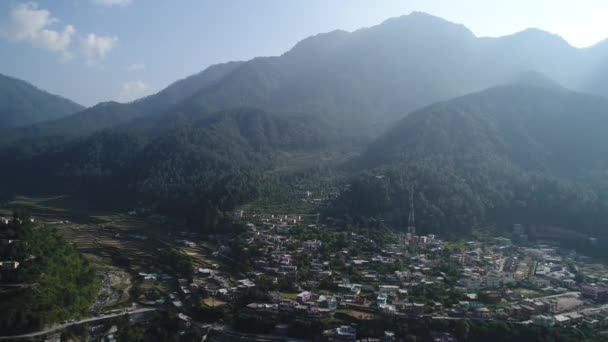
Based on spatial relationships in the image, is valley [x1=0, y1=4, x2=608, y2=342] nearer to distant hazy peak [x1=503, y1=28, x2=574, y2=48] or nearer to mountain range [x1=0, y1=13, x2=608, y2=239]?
mountain range [x1=0, y1=13, x2=608, y2=239]

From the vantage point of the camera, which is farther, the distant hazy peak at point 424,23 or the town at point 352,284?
the distant hazy peak at point 424,23

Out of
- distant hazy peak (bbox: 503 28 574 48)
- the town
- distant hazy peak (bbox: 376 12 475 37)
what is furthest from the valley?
distant hazy peak (bbox: 376 12 475 37)

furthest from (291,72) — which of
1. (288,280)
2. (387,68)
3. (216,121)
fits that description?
(288,280)

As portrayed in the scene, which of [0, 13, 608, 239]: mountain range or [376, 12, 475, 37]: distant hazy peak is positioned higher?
[376, 12, 475, 37]: distant hazy peak

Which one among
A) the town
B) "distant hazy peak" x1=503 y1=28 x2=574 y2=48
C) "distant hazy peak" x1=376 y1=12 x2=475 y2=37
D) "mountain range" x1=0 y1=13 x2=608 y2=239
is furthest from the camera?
"distant hazy peak" x1=376 y1=12 x2=475 y2=37

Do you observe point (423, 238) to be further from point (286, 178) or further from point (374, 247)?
point (286, 178)

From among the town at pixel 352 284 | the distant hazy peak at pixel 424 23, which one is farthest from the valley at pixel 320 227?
the distant hazy peak at pixel 424 23

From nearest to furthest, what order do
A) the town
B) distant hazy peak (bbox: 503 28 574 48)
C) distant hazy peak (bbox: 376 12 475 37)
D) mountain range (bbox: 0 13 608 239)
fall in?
the town
mountain range (bbox: 0 13 608 239)
distant hazy peak (bbox: 503 28 574 48)
distant hazy peak (bbox: 376 12 475 37)

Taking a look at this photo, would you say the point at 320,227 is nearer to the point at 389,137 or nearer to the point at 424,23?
the point at 389,137

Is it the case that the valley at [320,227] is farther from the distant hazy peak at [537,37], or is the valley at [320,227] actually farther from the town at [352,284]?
the distant hazy peak at [537,37]
